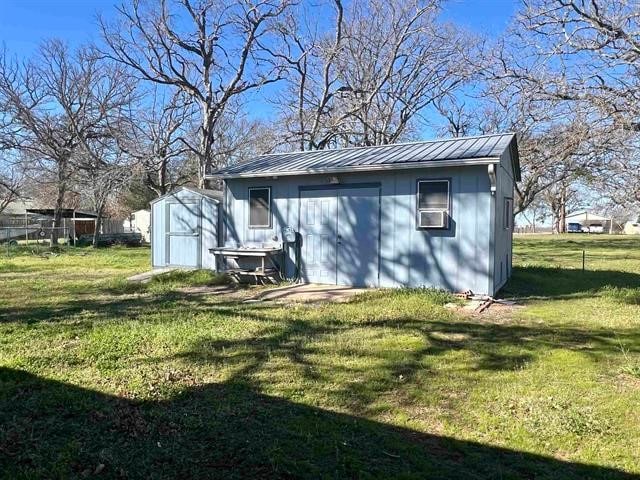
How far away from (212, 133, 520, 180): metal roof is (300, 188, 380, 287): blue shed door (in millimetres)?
511

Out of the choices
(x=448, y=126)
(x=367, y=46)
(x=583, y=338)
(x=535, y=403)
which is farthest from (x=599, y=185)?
(x=535, y=403)

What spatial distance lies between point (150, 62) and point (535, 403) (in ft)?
62.4

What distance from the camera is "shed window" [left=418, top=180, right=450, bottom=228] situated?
8.64m

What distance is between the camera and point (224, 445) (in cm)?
308

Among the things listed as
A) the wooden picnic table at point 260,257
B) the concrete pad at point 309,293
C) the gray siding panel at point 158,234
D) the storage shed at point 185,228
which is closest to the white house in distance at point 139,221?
the gray siding panel at point 158,234

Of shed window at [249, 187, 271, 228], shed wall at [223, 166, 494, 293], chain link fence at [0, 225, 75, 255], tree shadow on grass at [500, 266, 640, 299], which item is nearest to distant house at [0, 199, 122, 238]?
chain link fence at [0, 225, 75, 255]

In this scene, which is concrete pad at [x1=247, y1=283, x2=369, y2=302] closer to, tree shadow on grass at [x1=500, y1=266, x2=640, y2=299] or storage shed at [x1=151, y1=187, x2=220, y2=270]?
storage shed at [x1=151, y1=187, x2=220, y2=270]

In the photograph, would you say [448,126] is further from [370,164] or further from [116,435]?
[116,435]

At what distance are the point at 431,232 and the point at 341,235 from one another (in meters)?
1.78

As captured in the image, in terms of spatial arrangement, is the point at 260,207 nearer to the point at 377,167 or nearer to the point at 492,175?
the point at 377,167

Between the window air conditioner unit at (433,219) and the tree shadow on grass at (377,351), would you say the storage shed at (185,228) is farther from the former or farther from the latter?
the tree shadow on grass at (377,351)

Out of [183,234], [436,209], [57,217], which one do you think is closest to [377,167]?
[436,209]

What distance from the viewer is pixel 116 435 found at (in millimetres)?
3199

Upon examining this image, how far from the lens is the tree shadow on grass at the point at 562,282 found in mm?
9367
